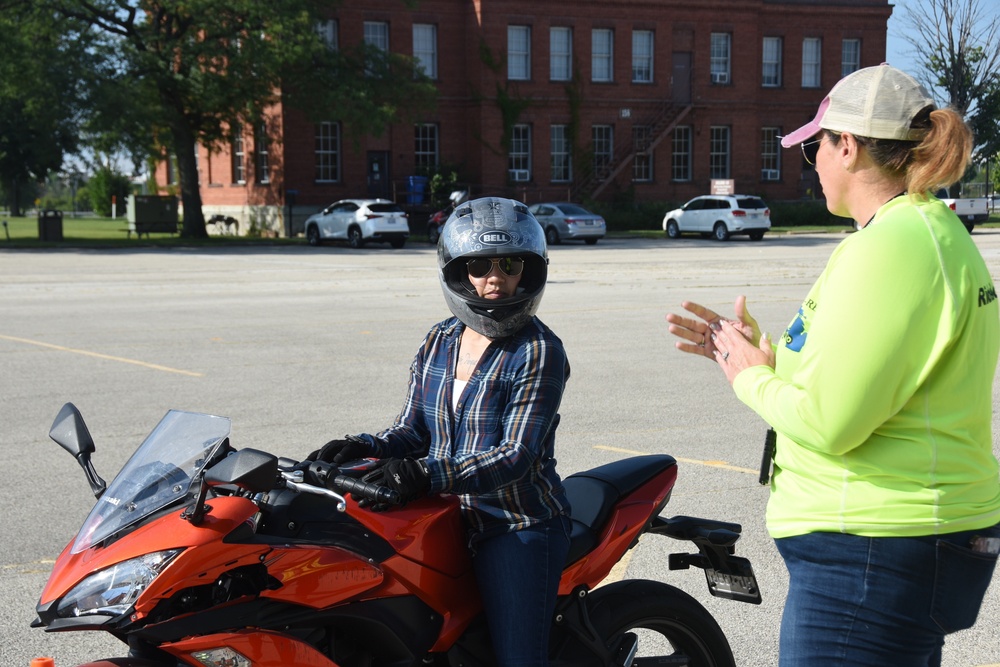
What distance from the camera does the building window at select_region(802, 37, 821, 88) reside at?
186 ft

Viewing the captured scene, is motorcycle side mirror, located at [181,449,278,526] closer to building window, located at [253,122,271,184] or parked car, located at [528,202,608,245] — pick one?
parked car, located at [528,202,608,245]

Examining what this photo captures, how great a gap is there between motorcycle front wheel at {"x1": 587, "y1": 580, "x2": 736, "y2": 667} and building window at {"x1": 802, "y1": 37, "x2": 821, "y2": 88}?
185ft

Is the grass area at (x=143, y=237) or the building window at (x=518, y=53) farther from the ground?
the building window at (x=518, y=53)

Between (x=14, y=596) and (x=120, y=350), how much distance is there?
760cm

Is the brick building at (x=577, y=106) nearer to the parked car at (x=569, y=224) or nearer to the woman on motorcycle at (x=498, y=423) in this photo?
the parked car at (x=569, y=224)

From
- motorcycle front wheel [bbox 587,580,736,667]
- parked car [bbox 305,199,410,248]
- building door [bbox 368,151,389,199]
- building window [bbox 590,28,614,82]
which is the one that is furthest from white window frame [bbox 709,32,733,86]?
motorcycle front wheel [bbox 587,580,736,667]

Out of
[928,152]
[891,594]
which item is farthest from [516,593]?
[928,152]

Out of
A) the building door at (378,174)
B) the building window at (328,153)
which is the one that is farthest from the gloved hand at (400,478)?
the building door at (378,174)

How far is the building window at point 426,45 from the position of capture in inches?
1951

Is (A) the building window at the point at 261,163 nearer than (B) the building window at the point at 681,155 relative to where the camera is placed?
Yes

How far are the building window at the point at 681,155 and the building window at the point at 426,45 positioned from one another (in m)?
12.2

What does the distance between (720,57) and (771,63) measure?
2.98 m

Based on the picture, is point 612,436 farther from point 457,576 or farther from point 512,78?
point 512,78

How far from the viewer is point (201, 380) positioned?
10391 mm
